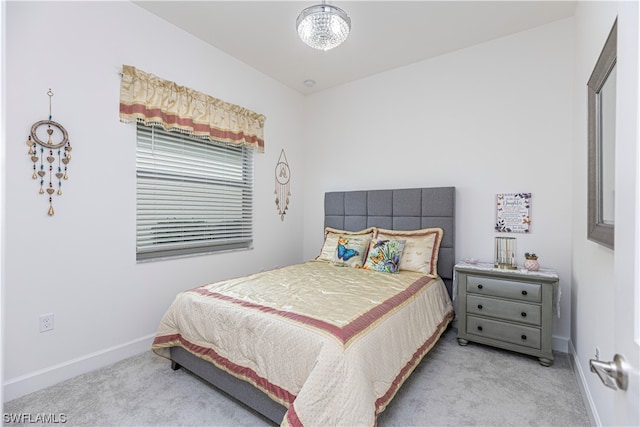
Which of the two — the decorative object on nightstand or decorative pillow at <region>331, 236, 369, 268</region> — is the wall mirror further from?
decorative pillow at <region>331, 236, 369, 268</region>

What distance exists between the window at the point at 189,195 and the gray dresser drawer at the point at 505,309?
7.95 ft

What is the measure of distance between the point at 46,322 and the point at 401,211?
3164 millimetres

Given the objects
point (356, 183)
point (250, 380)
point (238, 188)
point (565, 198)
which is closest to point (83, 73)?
point (238, 188)

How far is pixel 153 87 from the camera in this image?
2635 mm

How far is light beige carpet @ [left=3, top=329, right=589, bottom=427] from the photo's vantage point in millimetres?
1769

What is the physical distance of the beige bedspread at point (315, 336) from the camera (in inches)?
55.7

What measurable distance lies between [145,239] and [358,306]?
1960mm

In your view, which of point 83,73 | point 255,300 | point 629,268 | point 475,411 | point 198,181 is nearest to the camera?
point 629,268

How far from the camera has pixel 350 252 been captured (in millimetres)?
3205

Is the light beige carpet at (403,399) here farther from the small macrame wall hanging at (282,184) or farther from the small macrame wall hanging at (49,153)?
the small macrame wall hanging at (282,184)

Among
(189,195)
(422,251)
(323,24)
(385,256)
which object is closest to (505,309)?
(422,251)

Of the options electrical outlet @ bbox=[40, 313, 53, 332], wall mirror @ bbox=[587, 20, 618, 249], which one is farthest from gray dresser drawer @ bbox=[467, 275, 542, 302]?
electrical outlet @ bbox=[40, 313, 53, 332]

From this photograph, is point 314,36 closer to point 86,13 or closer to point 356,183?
point 86,13

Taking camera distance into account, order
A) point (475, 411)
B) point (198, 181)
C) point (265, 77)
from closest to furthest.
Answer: point (475, 411), point (198, 181), point (265, 77)
